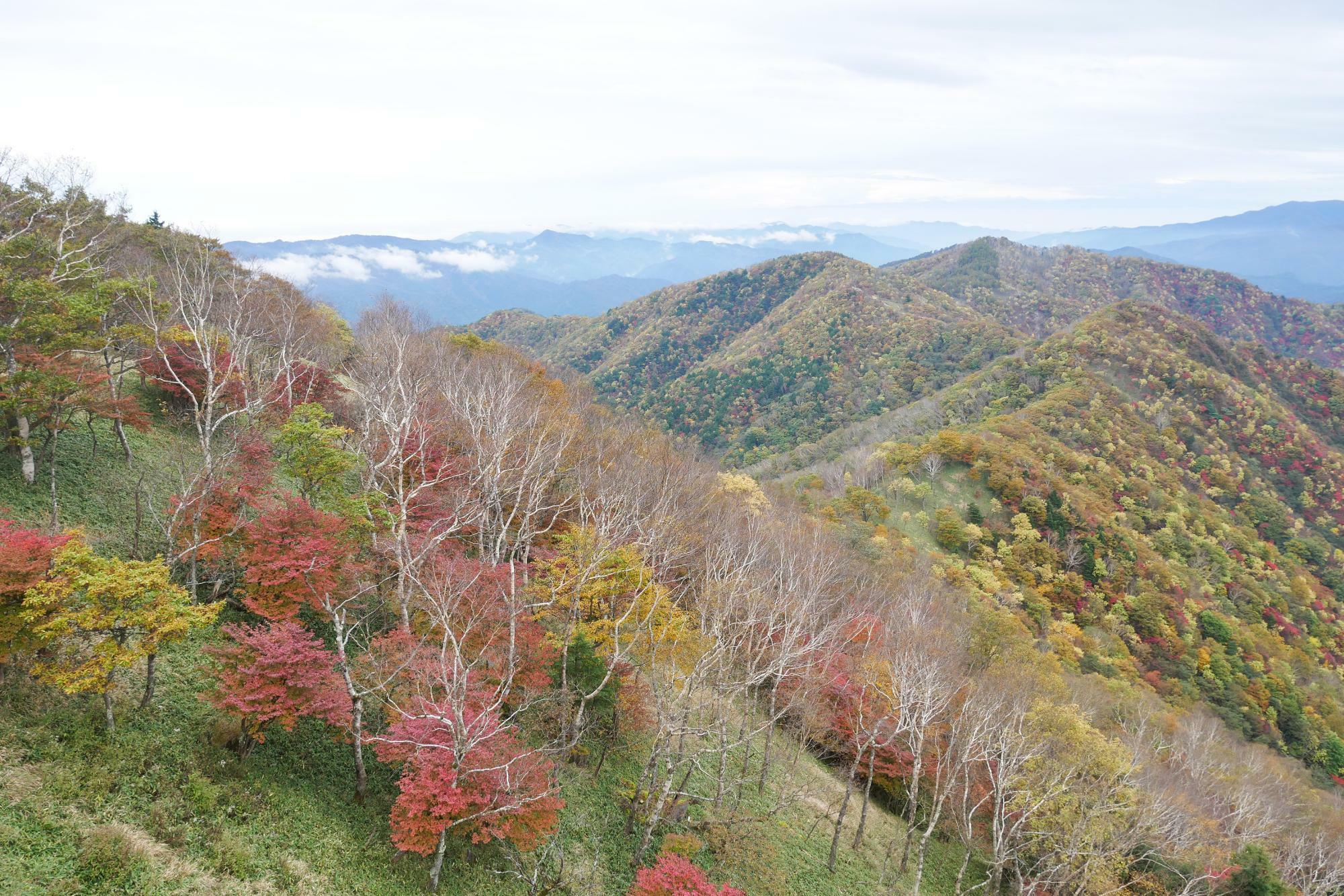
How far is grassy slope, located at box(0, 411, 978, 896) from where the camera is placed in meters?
12.5

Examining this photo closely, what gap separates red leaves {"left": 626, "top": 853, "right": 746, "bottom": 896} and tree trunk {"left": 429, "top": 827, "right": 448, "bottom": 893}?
204 inches

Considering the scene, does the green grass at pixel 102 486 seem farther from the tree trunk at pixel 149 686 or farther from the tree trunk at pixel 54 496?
the tree trunk at pixel 149 686

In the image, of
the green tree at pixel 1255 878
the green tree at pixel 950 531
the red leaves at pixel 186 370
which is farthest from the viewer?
the green tree at pixel 950 531

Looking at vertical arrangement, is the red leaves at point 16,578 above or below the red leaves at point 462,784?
above

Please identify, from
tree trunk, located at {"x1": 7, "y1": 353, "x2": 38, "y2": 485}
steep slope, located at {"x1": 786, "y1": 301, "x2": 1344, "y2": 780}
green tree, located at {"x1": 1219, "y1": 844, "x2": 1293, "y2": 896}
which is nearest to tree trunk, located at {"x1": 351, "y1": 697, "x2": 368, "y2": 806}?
tree trunk, located at {"x1": 7, "y1": 353, "x2": 38, "y2": 485}

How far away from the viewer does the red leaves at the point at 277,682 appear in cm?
1552

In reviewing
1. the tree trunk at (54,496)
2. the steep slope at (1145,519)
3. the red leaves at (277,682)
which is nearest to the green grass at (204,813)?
the red leaves at (277,682)

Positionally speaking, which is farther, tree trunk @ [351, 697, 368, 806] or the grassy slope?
tree trunk @ [351, 697, 368, 806]

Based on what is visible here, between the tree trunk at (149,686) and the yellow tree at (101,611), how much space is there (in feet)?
2.18

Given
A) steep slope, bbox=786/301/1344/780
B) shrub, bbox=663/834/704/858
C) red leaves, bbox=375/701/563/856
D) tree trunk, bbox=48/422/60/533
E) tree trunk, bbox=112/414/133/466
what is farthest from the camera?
steep slope, bbox=786/301/1344/780

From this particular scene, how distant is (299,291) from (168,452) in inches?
1178

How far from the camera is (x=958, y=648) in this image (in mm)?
33375

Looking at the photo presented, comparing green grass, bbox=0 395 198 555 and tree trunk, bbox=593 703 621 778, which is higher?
green grass, bbox=0 395 198 555

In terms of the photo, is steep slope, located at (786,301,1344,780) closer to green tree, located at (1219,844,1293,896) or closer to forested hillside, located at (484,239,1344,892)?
forested hillside, located at (484,239,1344,892)
